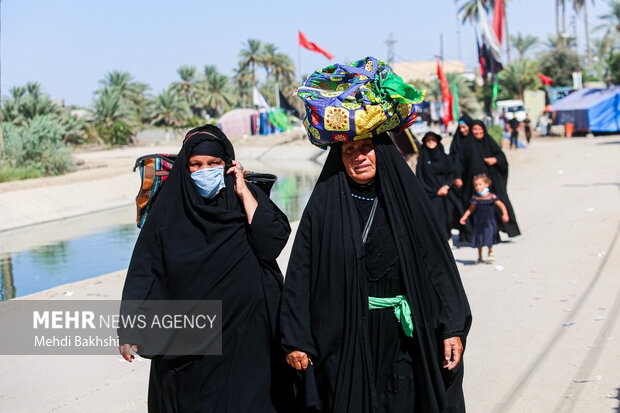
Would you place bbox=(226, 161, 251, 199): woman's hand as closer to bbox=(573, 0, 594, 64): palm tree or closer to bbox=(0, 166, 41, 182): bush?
bbox=(0, 166, 41, 182): bush

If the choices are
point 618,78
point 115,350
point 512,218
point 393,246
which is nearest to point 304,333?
point 393,246

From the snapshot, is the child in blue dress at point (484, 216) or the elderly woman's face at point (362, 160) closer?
the elderly woman's face at point (362, 160)

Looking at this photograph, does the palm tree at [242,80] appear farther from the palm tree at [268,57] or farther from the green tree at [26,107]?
the green tree at [26,107]

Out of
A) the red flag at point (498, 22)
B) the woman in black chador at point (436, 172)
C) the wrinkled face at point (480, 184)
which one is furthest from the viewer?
the red flag at point (498, 22)

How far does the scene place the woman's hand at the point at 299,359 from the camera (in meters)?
3.22

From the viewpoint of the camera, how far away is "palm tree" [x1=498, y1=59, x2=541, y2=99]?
189ft

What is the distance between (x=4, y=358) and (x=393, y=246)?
12.7ft

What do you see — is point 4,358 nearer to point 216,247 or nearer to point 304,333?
point 216,247

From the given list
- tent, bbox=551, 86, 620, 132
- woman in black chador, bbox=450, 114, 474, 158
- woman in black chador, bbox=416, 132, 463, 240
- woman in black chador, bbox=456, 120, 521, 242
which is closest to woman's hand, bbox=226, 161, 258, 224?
woman in black chador, bbox=416, 132, 463, 240

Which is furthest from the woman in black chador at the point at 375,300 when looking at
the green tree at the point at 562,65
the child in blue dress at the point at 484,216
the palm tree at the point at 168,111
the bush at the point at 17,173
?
the palm tree at the point at 168,111

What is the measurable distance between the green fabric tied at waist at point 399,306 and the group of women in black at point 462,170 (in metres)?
6.73

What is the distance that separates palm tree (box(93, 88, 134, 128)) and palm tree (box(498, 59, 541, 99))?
2803cm

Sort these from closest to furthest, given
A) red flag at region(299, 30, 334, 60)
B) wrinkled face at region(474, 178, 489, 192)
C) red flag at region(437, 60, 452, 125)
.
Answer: wrinkled face at region(474, 178, 489, 192), red flag at region(437, 60, 452, 125), red flag at region(299, 30, 334, 60)

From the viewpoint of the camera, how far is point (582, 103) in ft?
121
